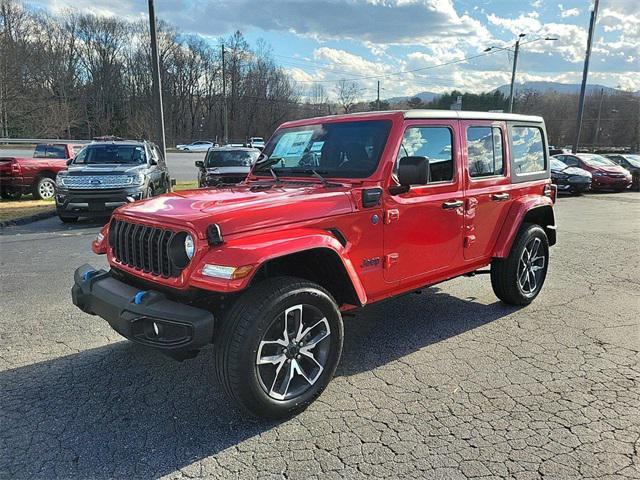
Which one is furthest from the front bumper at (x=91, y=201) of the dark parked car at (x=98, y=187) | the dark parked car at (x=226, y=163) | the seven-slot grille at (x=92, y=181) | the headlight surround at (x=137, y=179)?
the dark parked car at (x=226, y=163)

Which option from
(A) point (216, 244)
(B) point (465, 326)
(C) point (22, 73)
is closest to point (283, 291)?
(A) point (216, 244)

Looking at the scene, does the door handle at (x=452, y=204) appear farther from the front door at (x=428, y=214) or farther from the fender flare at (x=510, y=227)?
the fender flare at (x=510, y=227)

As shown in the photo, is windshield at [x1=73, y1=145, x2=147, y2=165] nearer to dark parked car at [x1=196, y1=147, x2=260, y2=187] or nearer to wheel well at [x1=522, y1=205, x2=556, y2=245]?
dark parked car at [x1=196, y1=147, x2=260, y2=187]

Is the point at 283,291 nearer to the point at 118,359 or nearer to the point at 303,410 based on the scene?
the point at 303,410

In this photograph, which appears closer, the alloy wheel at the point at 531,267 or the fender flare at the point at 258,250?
the fender flare at the point at 258,250

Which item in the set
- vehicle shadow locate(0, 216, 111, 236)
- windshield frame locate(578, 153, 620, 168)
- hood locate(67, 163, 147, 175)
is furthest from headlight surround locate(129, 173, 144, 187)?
windshield frame locate(578, 153, 620, 168)

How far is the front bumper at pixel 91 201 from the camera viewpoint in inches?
400

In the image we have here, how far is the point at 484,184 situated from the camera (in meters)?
4.52

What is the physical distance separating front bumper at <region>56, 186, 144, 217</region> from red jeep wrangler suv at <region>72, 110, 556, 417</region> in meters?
6.69

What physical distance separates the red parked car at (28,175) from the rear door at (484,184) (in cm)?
1304

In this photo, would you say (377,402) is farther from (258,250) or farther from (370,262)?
(258,250)

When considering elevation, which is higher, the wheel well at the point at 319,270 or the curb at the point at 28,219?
the wheel well at the point at 319,270

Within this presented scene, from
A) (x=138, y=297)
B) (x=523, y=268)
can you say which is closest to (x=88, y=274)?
(x=138, y=297)

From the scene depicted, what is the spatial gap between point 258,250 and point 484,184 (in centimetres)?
263
